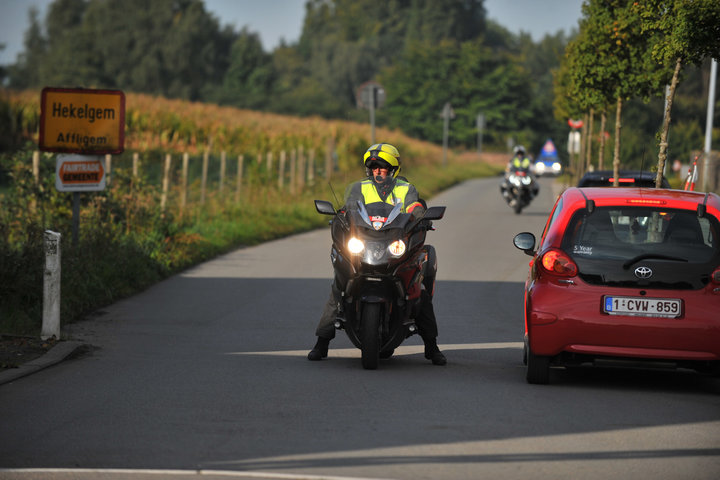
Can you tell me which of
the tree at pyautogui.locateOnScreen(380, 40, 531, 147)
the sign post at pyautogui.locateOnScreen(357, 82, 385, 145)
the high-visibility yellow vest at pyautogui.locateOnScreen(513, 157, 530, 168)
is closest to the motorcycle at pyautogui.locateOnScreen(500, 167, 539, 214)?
the high-visibility yellow vest at pyautogui.locateOnScreen(513, 157, 530, 168)

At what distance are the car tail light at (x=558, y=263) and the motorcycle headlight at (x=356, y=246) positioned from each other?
138 centimetres

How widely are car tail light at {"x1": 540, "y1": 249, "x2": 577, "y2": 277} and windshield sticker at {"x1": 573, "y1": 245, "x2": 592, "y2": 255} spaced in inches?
3.3

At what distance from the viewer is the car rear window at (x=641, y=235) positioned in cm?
877

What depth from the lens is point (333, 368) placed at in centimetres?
958

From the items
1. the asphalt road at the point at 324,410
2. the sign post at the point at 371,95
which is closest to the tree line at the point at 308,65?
the sign post at the point at 371,95

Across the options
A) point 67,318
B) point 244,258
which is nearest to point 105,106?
point 67,318

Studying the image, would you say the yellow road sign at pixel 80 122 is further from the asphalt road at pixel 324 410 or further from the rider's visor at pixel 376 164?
the rider's visor at pixel 376 164

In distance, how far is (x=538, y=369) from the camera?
886 cm

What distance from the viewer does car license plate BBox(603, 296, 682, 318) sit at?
27.9ft

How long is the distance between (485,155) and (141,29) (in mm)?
42046

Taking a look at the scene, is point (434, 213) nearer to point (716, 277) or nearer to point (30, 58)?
point (716, 277)

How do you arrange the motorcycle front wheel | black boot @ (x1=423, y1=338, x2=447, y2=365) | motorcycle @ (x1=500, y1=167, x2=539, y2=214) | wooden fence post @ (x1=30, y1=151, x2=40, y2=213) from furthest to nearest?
motorcycle @ (x1=500, y1=167, x2=539, y2=214) < wooden fence post @ (x1=30, y1=151, x2=40, y2=213) < black boot @ (x1=423, y1=338, x2=447, y2=365) < the motorcycle front wheel

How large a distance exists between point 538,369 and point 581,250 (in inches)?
35.7

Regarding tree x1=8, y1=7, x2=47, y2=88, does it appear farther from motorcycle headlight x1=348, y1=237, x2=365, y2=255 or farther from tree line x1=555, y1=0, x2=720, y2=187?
motorcycle headlight x1=348, y1=237, x2=365, y2=255
